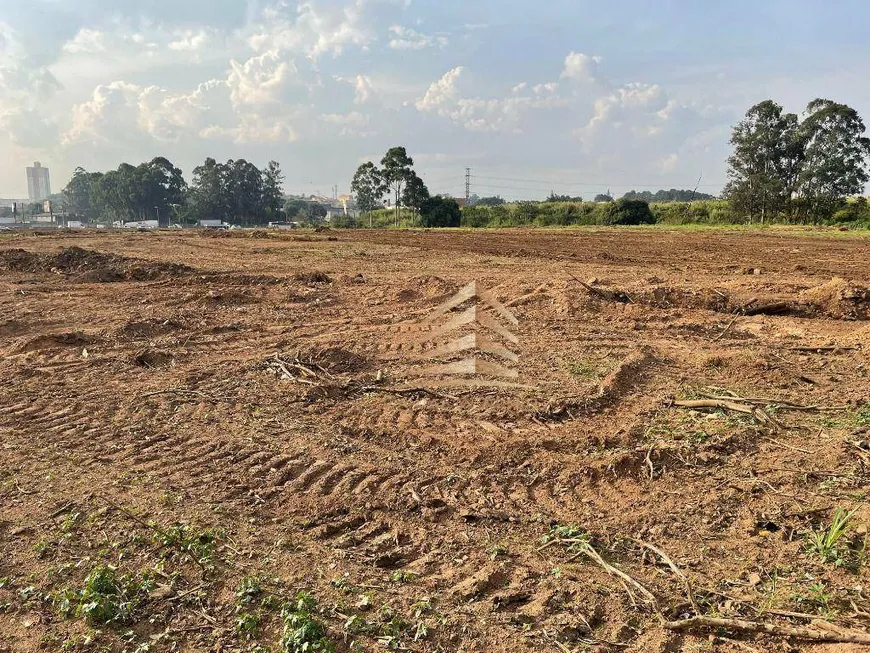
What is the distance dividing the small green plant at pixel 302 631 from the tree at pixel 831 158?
4324 cm

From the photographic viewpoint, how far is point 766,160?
37875 mm

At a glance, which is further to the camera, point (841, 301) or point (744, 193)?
point (744, 193)

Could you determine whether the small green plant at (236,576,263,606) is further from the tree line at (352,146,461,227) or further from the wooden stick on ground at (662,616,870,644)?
the tree line at (352,146,461,227)

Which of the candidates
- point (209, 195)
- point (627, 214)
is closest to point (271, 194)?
point (209, 195)

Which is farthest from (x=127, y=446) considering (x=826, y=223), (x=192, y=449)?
(x=826, y=223)

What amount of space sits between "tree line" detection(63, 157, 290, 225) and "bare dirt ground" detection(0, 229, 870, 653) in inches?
3251

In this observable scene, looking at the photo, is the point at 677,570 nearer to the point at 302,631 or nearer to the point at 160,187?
the point at 302,631

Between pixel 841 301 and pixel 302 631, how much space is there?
968cm

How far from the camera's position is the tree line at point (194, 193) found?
82750 millimetres

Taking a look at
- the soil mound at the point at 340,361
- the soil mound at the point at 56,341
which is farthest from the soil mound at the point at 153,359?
the soil mound at the point at 340,361

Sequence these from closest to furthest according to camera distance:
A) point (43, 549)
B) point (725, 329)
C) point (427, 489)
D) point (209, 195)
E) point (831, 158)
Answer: point (43, 549) → point (427, 489) → point (725, 329) → point (831, 158) → point (209, 195)

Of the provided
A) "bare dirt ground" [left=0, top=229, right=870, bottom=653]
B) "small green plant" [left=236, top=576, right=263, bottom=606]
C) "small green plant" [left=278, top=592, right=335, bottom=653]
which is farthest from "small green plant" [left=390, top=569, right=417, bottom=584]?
"small green plant" [left=236, top=576, right=263, bottom=606]

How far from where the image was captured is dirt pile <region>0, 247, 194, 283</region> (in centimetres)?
1387

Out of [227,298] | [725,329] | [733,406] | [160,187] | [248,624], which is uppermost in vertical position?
[160,187]
